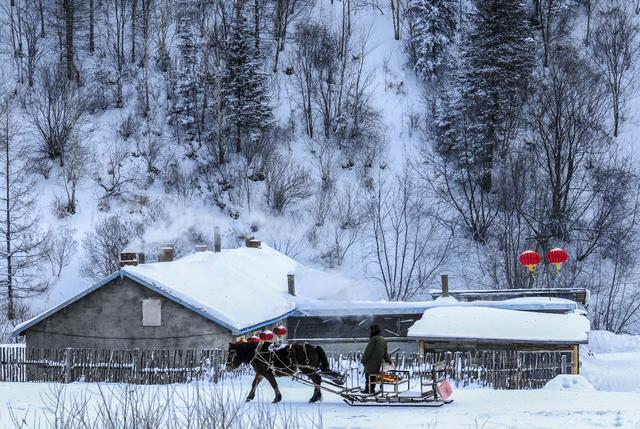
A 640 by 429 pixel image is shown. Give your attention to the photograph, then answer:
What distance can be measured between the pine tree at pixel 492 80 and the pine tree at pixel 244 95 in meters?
14.2

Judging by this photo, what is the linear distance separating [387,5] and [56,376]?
50.8 m

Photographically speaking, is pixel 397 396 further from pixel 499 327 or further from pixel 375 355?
pixel 499 327

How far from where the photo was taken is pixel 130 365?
935 inches

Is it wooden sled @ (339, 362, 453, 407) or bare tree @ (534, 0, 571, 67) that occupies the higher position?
bare tree @ (534, 0, 571, 67)

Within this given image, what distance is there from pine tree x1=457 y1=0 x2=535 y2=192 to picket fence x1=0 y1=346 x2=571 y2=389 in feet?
93.8

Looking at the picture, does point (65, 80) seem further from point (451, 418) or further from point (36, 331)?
point (451, 418)

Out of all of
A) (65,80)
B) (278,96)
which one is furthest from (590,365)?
(65,80)

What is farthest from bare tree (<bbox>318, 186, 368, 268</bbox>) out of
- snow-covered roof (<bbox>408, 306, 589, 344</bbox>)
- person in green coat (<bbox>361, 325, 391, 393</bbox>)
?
person in green coat (<bbox>361, 325, 391, 393</bbox>)

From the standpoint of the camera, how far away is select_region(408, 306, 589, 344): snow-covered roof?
2555 centimetres

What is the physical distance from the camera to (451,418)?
15.2 m

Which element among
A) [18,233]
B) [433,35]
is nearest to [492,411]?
[18,233]

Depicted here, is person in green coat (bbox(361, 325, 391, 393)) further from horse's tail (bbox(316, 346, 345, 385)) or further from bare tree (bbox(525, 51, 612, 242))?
bare tree (bbox(525, 51, 612, 242))

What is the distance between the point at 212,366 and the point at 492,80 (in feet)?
115

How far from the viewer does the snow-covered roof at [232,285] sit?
26.6m
